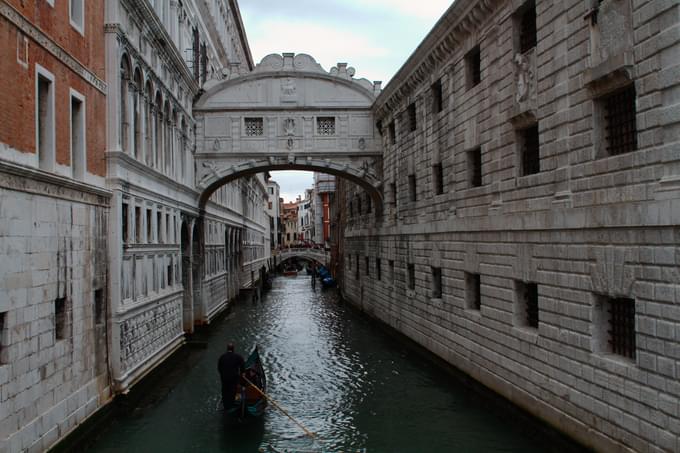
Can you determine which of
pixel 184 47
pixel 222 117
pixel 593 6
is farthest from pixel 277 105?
pixel 593 6

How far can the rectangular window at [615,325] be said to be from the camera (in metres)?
8.25

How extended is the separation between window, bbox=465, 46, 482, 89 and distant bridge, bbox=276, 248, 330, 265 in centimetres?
4092

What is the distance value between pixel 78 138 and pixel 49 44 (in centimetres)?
194

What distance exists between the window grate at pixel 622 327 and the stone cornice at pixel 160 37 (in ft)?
36.3

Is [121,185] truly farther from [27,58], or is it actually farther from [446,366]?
[446,366]

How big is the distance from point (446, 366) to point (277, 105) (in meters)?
11.4

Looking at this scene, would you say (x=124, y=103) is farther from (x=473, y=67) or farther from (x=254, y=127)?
(x=254, y=127)

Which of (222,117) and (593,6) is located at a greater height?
(222,117)

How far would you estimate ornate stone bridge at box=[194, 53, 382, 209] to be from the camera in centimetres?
2208

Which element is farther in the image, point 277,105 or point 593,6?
point 277,105

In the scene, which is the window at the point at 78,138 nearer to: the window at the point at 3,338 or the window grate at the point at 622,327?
the window at the point at 3,338

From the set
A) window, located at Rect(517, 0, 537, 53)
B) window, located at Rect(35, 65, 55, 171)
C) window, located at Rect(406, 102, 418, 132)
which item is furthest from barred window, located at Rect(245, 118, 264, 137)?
window, located at Rect(35, 65, 55, 171)

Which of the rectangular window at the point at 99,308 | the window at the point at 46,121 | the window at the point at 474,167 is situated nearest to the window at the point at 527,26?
the window at the point at 474,167

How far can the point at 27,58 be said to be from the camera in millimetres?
8820
